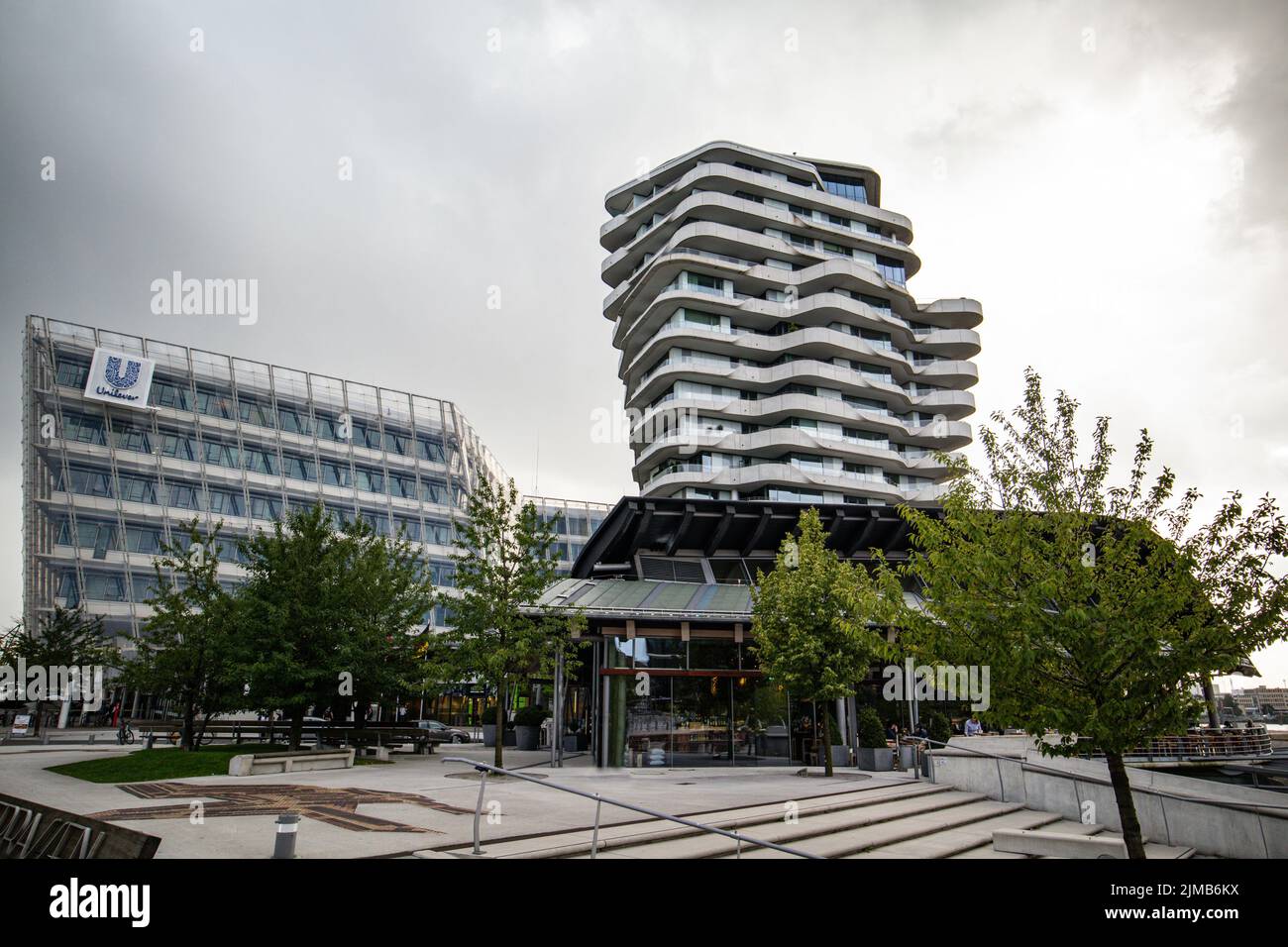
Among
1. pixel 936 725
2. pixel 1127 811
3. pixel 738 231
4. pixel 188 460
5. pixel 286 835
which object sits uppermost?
pixel 738 231

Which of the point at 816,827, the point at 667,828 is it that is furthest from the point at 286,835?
the point at 816,827

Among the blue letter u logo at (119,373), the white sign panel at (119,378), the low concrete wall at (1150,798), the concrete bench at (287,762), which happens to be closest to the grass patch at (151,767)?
the concrete bench at (287,762)

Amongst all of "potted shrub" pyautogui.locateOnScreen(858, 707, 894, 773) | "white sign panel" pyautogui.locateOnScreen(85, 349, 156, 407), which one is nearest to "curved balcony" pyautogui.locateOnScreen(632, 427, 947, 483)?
"white sign panel" pyautogui.locateOnScreen(85, 349, 156, 407)

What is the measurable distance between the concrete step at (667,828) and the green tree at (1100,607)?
3.70m

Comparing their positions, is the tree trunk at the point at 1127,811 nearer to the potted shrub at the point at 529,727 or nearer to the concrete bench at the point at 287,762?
the concrete bench at the point at 287,762

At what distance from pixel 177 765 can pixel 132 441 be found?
4666 centimetres

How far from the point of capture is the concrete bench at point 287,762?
16.8m

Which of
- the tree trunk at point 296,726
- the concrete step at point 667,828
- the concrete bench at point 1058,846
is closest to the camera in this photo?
the concrete step at point 667,828

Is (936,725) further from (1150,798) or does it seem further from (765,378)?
(765,378)

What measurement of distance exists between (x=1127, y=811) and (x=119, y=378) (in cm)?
6266

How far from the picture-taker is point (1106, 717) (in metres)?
10.0

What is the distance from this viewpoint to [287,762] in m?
18.2

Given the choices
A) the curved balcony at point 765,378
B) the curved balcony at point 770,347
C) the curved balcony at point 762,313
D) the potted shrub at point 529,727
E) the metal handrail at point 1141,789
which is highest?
the curved balcony at point 762,313
